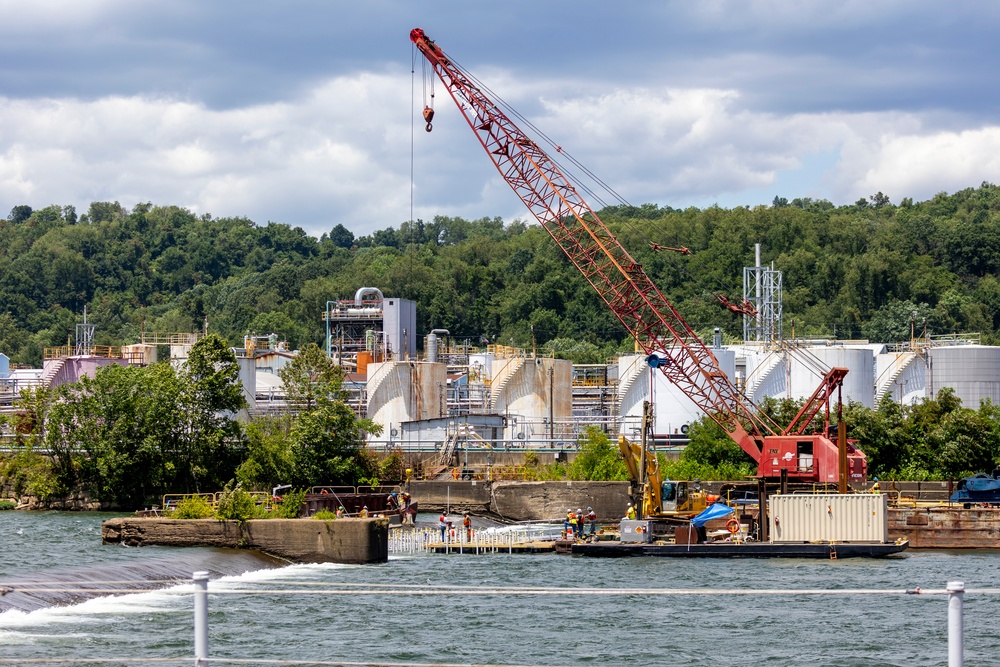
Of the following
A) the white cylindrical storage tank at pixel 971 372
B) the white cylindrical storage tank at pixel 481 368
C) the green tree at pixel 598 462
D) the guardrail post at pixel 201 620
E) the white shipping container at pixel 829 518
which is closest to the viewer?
the guardrail post at pixel 201 620

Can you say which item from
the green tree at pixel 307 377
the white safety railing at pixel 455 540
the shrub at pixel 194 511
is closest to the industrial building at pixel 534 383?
the green tree at pixel 307 377

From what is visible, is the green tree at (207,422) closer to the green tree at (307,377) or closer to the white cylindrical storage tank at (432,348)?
the green tree at (307,377)

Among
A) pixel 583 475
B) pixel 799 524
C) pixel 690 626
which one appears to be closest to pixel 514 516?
pixel 583 475

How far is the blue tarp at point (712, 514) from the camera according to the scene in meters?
59.8

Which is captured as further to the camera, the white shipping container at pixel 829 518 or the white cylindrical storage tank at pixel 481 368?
the white cylindrical storage tank at pixel 481 368

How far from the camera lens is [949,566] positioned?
52594mm

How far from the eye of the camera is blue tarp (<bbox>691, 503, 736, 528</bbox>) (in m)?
59.8

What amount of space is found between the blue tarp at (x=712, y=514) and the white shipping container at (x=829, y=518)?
11.7 feet

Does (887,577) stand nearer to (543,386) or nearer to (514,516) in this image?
(514,516)

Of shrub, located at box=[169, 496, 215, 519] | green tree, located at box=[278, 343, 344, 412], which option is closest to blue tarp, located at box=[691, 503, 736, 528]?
shrub, located at box=[169, 496, 215, 519]

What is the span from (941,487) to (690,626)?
4004 centimetres

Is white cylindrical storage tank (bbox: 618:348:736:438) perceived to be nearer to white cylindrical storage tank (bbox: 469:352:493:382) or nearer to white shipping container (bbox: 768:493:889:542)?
white cylindrical storage tank (bbox: 469:352:493:382)

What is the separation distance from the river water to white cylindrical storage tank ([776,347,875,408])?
49.0 m

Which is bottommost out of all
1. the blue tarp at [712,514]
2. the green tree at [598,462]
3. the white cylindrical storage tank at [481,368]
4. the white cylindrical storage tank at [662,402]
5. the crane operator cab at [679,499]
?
the blue tarp at [712,514]
